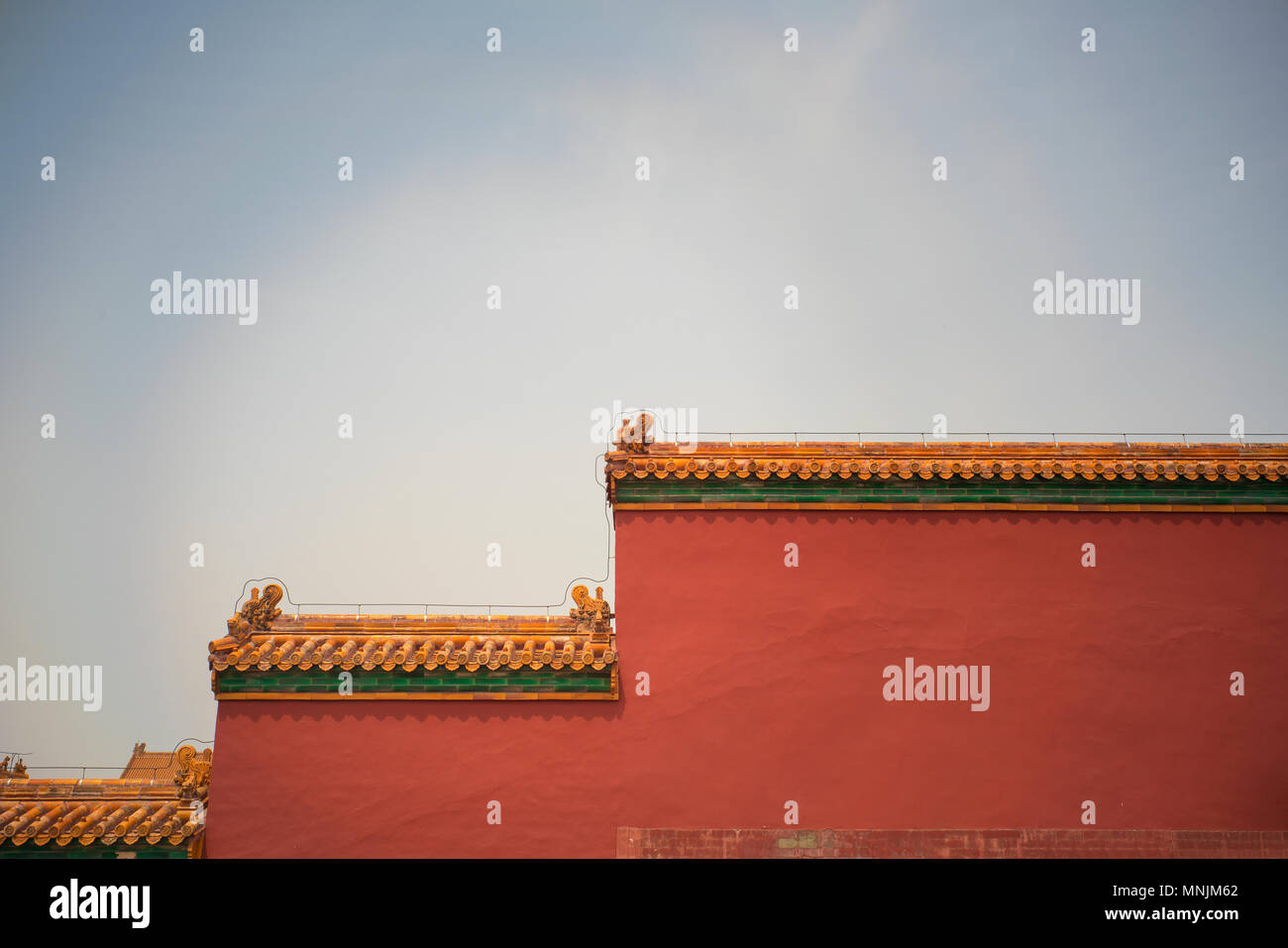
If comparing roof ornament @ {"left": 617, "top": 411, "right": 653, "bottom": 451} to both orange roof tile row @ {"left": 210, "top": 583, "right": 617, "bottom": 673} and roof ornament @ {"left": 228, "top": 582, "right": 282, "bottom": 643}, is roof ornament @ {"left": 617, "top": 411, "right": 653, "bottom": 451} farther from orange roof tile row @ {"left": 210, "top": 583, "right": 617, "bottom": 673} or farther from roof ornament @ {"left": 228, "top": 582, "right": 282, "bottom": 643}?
roof ornament @ {"left": 228, "top": 582, "right": 282, "bottom": 643}

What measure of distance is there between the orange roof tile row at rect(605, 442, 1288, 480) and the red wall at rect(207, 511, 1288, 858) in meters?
0.41

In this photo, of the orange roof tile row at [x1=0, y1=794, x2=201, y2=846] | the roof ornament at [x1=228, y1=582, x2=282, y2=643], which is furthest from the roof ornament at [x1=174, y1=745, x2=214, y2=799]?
the roof ornament at [x1=228, y1=582, x2=282, y2=643]

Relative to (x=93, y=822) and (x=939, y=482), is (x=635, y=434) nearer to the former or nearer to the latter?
(x=939, y=482)

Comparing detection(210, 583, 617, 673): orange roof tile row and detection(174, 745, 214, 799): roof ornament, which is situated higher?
detection(210, 583, 617, 673): orange roof tile row

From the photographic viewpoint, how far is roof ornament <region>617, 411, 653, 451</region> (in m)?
8.38

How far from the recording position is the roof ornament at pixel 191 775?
24.8ft

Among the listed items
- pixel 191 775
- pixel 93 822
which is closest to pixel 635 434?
pixel 191 775

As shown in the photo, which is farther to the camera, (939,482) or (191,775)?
(939,482)

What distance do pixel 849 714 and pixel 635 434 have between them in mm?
3159

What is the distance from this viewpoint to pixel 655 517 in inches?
327

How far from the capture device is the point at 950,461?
27.5 feet

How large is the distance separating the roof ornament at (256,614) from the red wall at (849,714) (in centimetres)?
74

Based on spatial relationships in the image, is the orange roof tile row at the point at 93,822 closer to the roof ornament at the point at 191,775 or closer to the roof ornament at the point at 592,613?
the roof ornament at the point at 191,775
